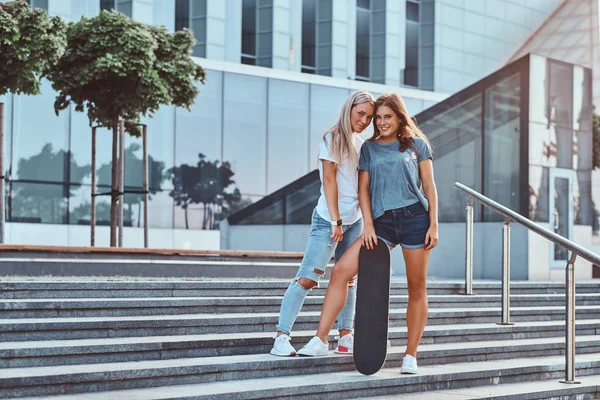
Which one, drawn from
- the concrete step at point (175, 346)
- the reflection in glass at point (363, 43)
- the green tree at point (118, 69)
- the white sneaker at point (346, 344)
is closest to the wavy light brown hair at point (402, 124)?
the white sneaker at point (346, 344)

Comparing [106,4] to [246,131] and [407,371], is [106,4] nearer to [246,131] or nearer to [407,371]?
[246,131]

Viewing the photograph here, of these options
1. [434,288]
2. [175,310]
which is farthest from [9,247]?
[434,288]

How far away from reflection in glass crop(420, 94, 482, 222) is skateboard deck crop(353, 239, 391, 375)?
9.91 m

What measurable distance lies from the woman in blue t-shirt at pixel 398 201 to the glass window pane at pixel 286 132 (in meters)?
22.9

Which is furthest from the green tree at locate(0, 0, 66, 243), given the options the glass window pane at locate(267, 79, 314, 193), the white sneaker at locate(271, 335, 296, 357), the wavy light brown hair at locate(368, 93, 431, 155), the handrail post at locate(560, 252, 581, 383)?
the glass window pane at locate(267, 79, 314, 193)

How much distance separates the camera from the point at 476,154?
1535 centimetres

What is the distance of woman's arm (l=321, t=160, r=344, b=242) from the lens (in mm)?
5832

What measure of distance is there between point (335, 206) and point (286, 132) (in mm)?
23526

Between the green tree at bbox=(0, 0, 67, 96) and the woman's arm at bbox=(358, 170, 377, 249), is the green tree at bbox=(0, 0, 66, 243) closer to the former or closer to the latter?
the green tree at bbox=(0, 0, 67, 96)

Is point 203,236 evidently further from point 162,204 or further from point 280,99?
point 280,99

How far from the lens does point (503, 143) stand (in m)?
15.1

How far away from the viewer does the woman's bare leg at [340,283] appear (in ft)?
19.2

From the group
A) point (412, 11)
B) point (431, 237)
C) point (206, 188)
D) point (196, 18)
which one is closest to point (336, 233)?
point (431, 237)

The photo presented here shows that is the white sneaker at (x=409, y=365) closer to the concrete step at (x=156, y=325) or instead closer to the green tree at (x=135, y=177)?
the concrete step at (x=156, y=325)
